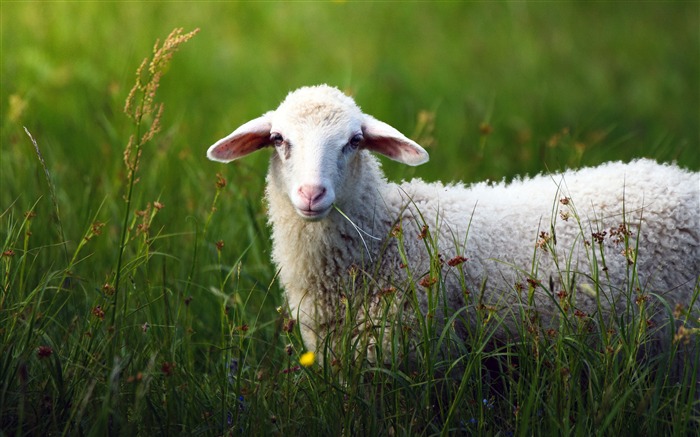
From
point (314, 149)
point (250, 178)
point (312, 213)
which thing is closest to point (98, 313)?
→ point (312, 213)

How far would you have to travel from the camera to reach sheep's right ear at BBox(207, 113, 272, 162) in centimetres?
358

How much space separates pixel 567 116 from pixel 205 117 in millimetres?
2805

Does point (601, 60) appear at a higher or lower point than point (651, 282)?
higher

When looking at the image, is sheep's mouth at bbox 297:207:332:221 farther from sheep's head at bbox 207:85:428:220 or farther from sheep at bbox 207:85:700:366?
sheep at bbox 207:85:700:366

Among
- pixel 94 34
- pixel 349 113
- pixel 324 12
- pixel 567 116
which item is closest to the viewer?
pixel 349 113

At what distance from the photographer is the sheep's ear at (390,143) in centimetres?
353

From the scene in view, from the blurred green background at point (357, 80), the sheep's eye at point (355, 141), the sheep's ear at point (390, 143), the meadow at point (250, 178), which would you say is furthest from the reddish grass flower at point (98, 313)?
the blurred green background at point (357, 80)

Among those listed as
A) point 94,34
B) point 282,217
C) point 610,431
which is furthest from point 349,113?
point 94,34

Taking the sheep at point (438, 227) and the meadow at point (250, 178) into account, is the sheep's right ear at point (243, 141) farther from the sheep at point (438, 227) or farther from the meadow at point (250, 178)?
the meadow at point (250, 178)

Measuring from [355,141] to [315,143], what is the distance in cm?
23

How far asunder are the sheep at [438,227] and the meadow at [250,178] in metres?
0.22

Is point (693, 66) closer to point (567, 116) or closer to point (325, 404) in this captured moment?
A: point (567, 116)

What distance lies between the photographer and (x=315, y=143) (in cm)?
332

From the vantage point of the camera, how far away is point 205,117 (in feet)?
22.3
